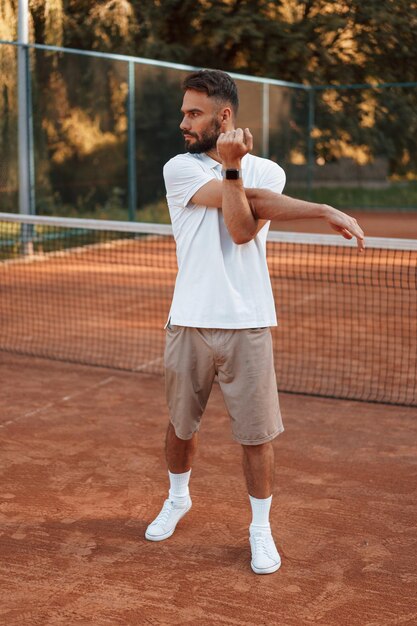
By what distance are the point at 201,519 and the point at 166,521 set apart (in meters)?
0.24

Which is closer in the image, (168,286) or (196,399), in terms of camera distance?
(196,399)

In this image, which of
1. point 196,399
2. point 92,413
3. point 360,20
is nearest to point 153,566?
point 196,399

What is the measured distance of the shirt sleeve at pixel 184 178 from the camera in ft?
10.7

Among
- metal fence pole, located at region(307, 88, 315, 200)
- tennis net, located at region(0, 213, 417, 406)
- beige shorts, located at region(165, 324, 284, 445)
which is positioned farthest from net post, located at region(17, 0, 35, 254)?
metal fence pole, located at region(307, 88, 315, 200)

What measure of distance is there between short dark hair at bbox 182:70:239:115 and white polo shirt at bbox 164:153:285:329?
24 centimetres

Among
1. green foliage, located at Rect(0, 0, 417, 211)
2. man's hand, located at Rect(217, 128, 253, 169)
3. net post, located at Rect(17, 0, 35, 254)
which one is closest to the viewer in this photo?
man's hand, located at Rect(217, 128, 253, 169)

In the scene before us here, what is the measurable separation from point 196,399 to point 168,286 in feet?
23.4

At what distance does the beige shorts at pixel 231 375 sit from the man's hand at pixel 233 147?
2.07 feet

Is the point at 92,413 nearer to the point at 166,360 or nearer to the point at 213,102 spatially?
the point at 166,360

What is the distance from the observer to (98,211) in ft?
46.4

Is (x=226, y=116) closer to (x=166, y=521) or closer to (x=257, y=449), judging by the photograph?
(x=257, y=449)

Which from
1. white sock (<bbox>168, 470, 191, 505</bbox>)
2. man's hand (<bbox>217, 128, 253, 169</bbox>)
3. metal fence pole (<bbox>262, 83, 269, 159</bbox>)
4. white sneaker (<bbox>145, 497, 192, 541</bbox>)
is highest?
metal fence pole (<bbox>262, 83, 269, 159</bbox>)

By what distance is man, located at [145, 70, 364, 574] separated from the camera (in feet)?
10.6

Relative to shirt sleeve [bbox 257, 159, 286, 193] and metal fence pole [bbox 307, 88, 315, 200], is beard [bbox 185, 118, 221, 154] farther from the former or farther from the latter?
metal fence pole [bbox 307, 88, 315, 200]
